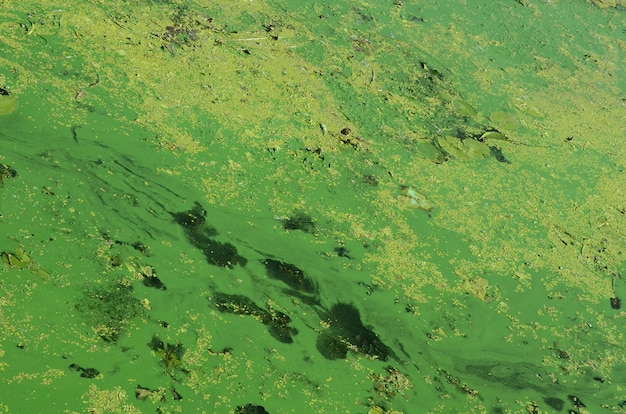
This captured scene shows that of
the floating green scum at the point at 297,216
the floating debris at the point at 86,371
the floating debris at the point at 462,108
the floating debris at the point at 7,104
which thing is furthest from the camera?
the floating debris at the point at 462,108

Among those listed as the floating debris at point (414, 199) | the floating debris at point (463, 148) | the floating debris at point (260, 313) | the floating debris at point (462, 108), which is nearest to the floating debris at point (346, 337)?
the floating debris at point (260, 313)

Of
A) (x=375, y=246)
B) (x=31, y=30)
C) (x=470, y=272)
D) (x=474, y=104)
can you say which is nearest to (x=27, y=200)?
(x=31, y=30)

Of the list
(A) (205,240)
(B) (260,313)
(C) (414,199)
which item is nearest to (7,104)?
(A) (205,240)

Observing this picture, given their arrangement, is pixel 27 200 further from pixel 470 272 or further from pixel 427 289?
pixel 470 272

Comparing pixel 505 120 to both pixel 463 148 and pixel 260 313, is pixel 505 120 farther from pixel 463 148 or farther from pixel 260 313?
pixel 260 313

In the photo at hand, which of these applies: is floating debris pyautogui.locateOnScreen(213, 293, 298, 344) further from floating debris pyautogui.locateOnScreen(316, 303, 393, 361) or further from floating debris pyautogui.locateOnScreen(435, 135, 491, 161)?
floating debris pyautogui.locateOnScreen(435, 135, 491, 161)

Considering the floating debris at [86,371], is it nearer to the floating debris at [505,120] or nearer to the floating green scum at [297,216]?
the floating green scum at [297,216]

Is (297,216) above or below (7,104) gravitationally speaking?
below

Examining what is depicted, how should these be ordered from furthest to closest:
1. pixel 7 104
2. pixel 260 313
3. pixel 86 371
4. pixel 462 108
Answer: pixel 462 108 < pixel 7 104 < pixel 260 313 < pixel 86 371

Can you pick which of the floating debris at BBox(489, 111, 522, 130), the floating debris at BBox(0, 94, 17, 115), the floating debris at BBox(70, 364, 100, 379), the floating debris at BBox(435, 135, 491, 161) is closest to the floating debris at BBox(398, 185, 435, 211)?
the floating debris at BBox(435, 135, 491, 161)
